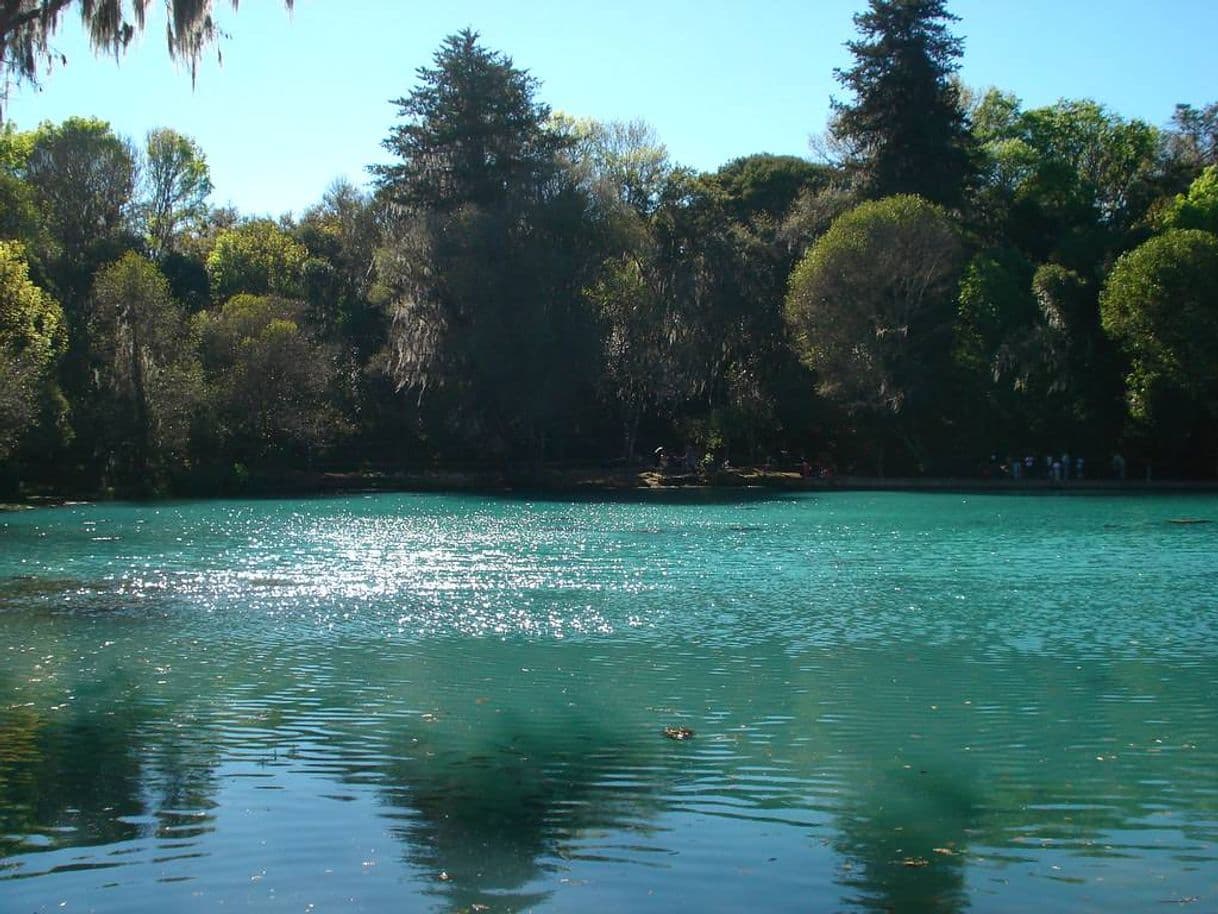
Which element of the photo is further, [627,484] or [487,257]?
[627,484]

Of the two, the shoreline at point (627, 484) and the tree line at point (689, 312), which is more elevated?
the tree line at point (689, 312)

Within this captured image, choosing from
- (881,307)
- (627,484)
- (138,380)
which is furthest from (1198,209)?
(138,380)

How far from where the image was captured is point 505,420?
5538 centimetres

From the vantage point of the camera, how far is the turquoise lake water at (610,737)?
7.32 m

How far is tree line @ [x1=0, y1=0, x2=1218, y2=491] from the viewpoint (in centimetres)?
4994

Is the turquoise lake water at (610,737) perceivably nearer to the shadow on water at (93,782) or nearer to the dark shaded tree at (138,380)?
the shadow on water at (93,782)

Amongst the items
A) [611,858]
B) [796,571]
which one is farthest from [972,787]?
[796,571]

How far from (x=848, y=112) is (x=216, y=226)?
41.1 metres

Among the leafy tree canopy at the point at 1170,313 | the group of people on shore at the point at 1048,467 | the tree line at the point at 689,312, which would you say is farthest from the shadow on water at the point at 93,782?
the group of people on shore at the point at 1048,467

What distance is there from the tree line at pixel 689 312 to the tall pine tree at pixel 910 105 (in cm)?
13

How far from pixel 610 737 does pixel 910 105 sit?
49352mm

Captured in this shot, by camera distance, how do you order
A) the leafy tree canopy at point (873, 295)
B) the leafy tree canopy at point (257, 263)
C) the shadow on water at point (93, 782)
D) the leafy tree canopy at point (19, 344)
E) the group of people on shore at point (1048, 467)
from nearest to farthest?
the shadow on water at point (93, 782)
the leafy tree canopy at point (19, 344)
the leafy tree canopy at point (873, 295)
the group of people on shore at point (1048, 467)
the leafy tree canopy at point (257, 263)

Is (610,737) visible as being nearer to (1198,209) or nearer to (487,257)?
(487,257)

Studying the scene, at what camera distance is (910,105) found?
55.2m
